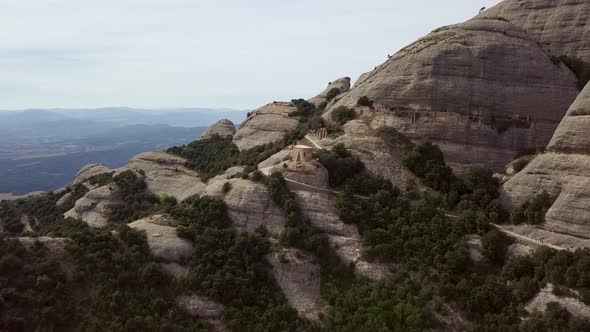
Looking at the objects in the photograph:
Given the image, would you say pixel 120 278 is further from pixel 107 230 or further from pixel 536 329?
pixel 536 329

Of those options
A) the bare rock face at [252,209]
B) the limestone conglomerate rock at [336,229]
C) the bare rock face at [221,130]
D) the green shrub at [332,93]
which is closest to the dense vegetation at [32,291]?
the bare rock face at [252,209]

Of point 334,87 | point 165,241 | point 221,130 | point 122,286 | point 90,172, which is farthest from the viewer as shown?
point 221,130

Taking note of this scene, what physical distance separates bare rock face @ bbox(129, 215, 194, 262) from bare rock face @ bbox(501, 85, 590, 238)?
25.6 metres

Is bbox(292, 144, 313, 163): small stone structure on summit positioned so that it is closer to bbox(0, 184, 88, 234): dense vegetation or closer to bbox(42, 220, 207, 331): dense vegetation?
bbox(42, 220, 207, 331): dense vegetation

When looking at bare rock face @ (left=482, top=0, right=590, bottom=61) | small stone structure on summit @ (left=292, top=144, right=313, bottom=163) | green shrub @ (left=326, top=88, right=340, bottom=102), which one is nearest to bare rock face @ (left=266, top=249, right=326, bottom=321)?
small stone structure on summit @ (left=292, top=144, right=313, bottom=163)

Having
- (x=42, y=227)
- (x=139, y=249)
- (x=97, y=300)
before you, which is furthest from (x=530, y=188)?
(x=42, y=227)

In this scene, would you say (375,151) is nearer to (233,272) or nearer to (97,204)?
(233,272)

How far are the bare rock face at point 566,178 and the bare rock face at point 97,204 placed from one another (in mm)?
46672

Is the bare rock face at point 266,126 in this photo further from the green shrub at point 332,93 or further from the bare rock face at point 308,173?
the bare rock face at point 308,173

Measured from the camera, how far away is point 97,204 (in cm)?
6281

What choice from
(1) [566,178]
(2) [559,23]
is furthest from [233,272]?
(2) [559,23]

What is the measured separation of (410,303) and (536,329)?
7.66 m

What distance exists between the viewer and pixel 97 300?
32.8m

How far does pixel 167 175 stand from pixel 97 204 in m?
9.73
